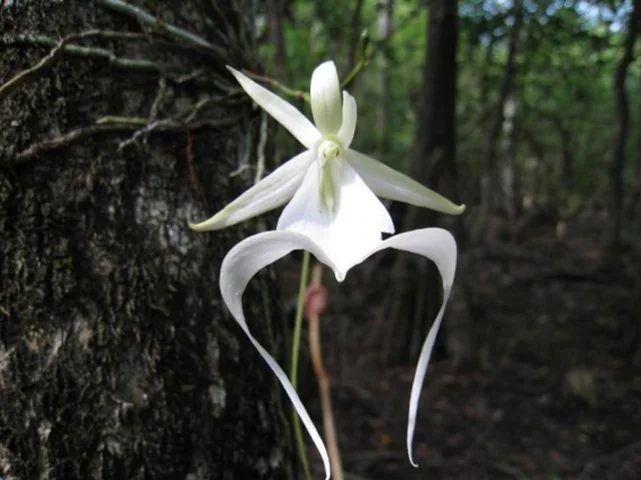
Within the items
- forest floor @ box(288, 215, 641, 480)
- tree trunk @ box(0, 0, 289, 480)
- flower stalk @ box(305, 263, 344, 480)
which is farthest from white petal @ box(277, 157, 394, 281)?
forest floor @ box(288, 215, 641, 480)

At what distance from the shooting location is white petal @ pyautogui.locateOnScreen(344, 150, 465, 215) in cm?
78

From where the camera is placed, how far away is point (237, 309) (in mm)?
641

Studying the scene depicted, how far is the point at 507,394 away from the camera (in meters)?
3.60

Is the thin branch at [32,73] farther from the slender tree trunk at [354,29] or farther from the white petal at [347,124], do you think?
the slender tree trunk at [354,29]

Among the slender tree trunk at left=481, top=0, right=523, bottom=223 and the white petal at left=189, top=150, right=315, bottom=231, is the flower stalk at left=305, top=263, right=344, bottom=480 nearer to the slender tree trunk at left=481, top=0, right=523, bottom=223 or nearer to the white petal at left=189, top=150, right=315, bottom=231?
the white petal at left=189, top=150, right=315, bottom=231

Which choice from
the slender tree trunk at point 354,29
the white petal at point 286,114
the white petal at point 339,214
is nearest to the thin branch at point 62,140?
the white petal at point 286,114

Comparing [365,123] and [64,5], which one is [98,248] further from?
[365,123]

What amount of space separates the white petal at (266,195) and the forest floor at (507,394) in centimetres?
215

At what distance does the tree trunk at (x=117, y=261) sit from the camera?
32.5 inches

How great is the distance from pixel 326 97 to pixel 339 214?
0.50 ft

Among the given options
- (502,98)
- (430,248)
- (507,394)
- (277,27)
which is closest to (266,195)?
(430,248)

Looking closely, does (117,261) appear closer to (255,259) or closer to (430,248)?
(255,259)

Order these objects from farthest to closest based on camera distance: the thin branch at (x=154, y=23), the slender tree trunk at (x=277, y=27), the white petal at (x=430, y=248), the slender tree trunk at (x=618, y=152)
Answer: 1. the slender tree trunk at (x=618, y=152)
2. the slender tree trunk at (x=277, y=27)
3. the thin branch at (x=154, y=23)
4. the white petal at (x=430, y=248)

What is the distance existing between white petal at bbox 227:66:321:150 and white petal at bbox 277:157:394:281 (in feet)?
0.14
